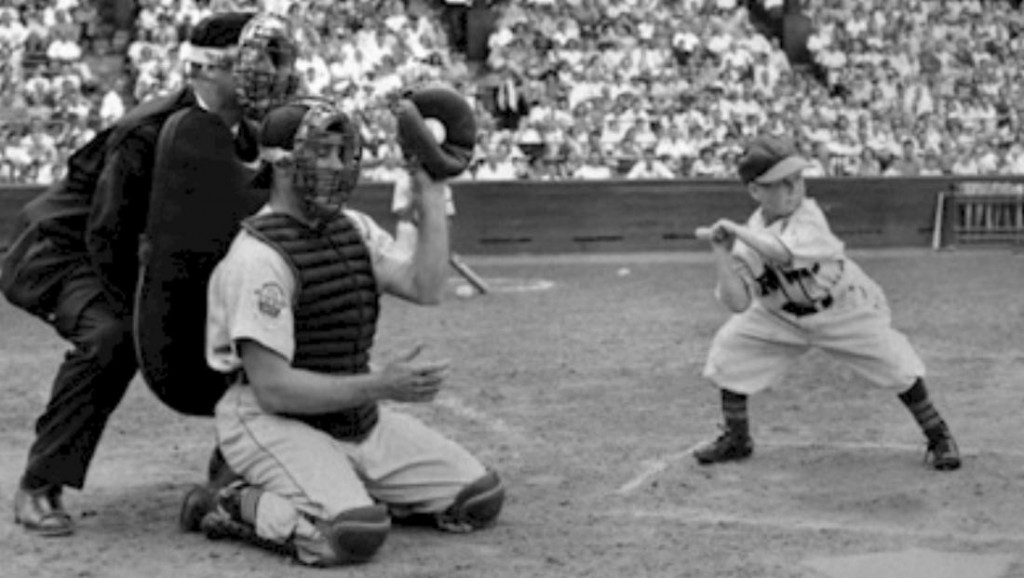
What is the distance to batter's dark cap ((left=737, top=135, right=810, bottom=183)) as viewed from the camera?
312 inches

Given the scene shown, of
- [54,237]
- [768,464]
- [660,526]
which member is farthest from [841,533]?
[54,237]

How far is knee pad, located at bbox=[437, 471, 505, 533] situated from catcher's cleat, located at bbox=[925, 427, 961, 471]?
2.11m

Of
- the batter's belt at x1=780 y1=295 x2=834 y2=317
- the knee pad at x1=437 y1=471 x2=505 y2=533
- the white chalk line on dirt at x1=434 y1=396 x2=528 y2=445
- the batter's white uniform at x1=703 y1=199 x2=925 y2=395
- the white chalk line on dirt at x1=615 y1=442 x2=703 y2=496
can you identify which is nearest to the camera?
the knee pad at x1=437 y1=471 x2=505 y2=533

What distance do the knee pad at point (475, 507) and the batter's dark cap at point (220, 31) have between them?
6.05 ft

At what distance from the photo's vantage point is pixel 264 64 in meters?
6.82

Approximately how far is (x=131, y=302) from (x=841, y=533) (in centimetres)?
273

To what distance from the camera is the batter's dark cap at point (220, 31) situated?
692 cm

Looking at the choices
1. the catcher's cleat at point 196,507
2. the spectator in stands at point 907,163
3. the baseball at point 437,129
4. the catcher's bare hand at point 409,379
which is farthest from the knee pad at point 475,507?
the spectator in stands at point 907,163

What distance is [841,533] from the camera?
683cm

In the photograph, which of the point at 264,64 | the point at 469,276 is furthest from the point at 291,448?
the point at 469,276

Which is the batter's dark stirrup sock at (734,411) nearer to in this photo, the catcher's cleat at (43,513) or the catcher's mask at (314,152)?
the catcher's mask at (314,152)

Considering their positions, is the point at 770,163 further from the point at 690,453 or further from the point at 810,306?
the point at 690,453

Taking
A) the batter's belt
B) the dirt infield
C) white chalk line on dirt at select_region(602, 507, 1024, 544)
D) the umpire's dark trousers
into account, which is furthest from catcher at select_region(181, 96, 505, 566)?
the batter's belt

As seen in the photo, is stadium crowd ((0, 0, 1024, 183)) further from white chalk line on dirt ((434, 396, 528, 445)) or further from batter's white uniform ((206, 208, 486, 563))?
batter's white uniform ((206, 208, 486, 563))
